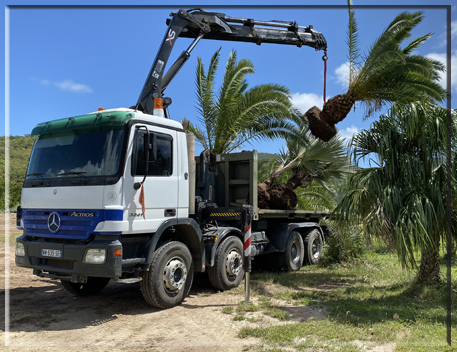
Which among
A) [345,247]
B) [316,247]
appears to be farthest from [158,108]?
[316,247]

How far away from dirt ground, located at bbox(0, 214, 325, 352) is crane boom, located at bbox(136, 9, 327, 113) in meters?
3.72

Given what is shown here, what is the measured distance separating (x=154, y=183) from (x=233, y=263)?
2.63 m

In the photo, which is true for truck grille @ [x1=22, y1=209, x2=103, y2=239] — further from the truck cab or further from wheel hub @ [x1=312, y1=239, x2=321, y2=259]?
wheel hub @ [x1=312, y1=239, x2=321, y2=259]

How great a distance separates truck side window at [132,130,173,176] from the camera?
5953 millimetres

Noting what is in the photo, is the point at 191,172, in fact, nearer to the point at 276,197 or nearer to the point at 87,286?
the point at 87,286

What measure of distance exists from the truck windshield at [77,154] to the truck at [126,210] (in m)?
0.02

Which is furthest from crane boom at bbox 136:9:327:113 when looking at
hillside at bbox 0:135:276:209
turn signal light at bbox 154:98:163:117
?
hillside at bbox 0:135:276:209

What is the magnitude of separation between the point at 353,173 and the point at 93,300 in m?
5.30

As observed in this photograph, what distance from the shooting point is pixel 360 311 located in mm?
6035

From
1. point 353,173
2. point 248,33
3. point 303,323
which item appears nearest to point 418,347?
point 303,323

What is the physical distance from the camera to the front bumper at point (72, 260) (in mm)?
5559

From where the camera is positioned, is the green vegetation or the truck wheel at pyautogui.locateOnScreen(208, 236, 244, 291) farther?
the green vegetation

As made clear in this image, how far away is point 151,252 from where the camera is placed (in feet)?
19.9

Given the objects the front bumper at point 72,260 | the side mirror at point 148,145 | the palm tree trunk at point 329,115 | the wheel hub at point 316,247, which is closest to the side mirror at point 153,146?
the side mirror at point 148,145
